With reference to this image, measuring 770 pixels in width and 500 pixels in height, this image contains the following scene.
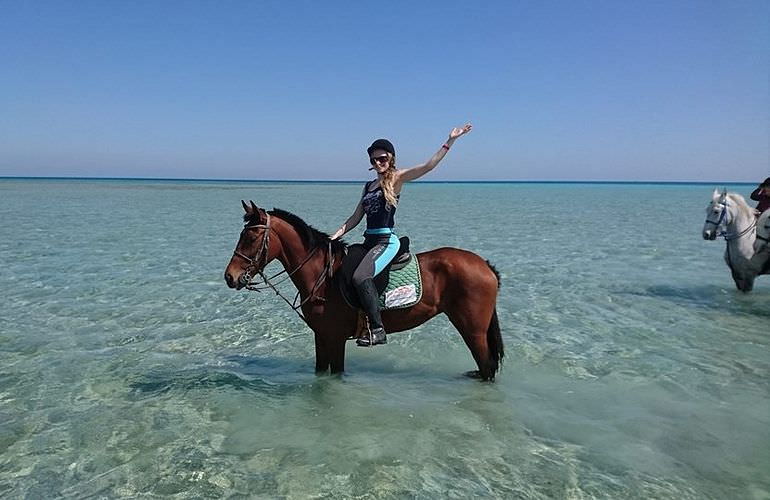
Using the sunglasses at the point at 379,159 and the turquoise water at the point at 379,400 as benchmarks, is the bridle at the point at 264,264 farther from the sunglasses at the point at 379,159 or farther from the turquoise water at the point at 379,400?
the turquoise water at the point at 379,400

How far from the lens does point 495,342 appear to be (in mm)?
6035

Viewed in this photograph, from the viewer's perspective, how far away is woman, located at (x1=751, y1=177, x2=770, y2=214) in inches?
408

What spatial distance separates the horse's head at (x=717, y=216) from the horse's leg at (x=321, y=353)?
8833 mm

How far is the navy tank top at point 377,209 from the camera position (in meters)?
5.22

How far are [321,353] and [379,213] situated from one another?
1.96 meters

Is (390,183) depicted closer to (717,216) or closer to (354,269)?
(354,269)

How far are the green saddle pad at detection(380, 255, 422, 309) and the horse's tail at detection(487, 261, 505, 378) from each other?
92cm

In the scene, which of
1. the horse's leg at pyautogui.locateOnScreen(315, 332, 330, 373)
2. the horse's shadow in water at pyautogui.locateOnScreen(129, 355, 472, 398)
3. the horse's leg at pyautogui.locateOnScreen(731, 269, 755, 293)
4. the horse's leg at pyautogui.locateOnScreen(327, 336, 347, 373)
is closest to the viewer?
the horse's leg at pyautogui.locateOnScreen(327, 336, 347, 373)

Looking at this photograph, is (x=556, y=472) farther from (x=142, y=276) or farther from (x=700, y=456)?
(x=142, y=276)

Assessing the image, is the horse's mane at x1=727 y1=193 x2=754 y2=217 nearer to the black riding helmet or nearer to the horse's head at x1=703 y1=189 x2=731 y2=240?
the horse's head at x1=703 y1=189 x2=731 y2=240

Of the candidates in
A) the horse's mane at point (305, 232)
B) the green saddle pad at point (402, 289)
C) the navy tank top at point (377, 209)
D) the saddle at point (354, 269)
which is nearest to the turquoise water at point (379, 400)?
the green saddle pad at point (402, 289)

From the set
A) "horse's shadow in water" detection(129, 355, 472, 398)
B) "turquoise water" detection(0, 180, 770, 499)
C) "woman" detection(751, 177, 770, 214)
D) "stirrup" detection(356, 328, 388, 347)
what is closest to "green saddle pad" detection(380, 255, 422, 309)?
"stirrup" detection(356, 328, 388, 347)

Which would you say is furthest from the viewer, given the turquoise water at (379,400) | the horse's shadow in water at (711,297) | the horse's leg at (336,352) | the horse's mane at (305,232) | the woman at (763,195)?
the woman at (763,195)

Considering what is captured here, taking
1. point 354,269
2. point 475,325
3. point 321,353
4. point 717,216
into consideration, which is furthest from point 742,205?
point 321,353
